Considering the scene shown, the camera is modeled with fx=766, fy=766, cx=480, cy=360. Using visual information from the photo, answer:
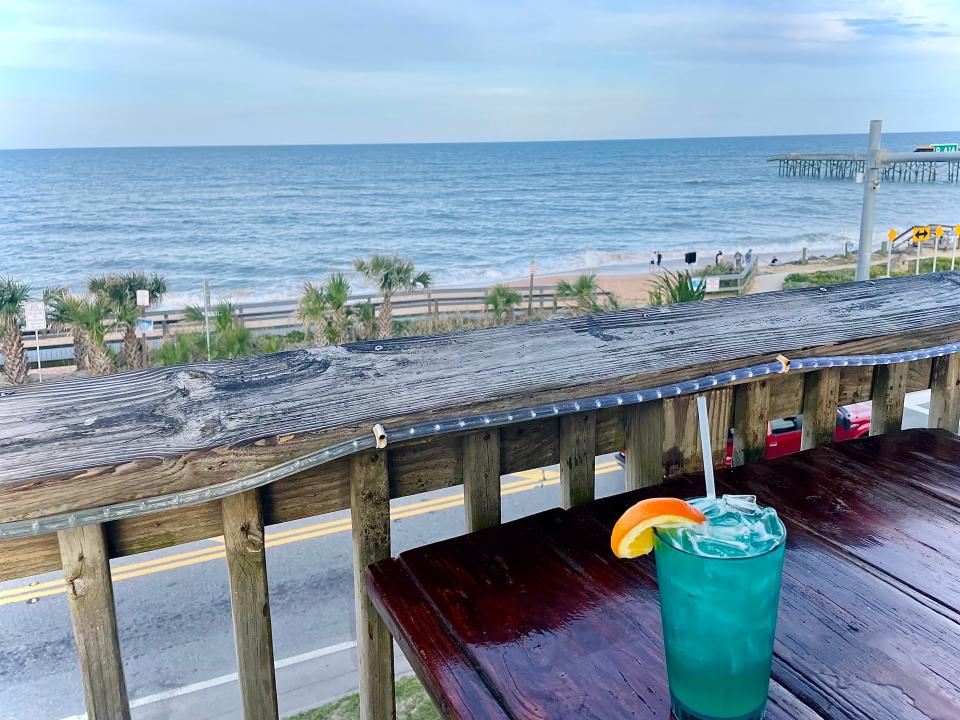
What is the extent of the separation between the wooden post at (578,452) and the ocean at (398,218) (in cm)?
3057

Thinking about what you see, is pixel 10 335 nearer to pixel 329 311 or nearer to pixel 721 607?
pixel 329 311

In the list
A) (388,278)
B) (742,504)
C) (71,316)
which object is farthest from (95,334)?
(742,504)

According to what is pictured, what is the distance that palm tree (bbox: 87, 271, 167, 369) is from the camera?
1473cm

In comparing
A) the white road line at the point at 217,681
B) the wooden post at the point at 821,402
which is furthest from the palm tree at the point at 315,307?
the wooden post at the point at 821,402

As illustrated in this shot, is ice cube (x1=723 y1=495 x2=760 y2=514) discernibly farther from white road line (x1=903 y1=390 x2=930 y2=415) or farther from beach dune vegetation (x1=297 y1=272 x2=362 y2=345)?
beach dune vegetation (x1=297 y1=272 x2=362 y2=345)

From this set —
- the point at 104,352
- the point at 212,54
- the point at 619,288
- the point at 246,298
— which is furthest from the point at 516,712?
the point at 212,54

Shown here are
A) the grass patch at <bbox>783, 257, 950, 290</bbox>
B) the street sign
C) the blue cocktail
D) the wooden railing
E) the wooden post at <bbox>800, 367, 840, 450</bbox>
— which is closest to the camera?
the blue cocktail

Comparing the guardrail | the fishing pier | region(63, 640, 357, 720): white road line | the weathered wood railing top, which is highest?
the fishing pier

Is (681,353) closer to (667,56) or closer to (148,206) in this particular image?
(148,206)

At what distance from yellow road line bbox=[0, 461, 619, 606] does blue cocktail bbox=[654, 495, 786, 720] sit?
187 inches

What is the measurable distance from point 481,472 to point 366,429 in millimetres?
294

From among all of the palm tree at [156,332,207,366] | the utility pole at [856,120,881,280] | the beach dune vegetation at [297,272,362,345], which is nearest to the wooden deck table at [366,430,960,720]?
the utility pole at [856,120,881,280]

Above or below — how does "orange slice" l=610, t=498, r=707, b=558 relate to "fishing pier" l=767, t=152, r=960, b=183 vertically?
below

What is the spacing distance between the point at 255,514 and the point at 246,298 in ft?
105
